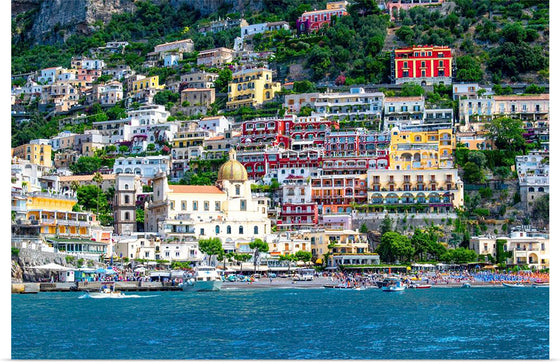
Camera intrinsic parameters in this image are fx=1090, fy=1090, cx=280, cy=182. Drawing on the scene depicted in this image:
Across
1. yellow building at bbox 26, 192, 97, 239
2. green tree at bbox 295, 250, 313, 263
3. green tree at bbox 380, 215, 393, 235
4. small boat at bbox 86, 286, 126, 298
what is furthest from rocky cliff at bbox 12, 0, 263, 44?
small boat at bbox 86, 286, 126, 298

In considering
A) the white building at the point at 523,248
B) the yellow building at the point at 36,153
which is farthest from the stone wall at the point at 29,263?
the yellow building at the point at 36,153

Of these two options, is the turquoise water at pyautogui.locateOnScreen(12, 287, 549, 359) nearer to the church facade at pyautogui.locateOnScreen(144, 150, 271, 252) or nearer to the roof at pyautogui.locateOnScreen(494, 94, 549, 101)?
the church facade at pyautogui.locateOnScreen(144, 150, 271, 252)

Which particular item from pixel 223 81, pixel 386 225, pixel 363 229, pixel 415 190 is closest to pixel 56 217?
pixel 363 229

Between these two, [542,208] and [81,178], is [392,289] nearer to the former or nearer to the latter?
[542,208]

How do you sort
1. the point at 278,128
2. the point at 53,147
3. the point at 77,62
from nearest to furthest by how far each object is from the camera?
the point at 278,128 < the point at 53,147 < the point at 77,62

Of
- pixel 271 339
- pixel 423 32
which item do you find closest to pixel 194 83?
pixel 423 32

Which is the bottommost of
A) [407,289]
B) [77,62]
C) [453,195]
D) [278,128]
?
[407,289]

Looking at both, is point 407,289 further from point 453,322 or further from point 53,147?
point 53,147

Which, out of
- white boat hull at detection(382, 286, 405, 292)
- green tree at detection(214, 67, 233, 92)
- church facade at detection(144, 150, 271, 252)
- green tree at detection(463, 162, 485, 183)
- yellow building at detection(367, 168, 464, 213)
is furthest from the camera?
green tree at detection(214, 67, 233, 92)
